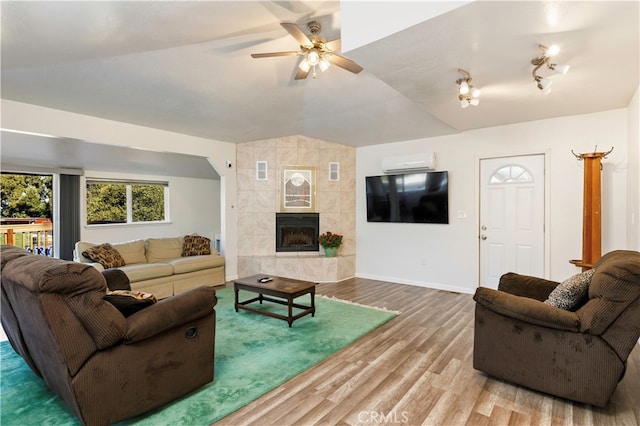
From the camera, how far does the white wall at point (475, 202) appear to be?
12.3 ft

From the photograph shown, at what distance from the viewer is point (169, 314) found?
1.97 m

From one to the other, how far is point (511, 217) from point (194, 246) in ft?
16.1

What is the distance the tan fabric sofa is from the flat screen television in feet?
9.49

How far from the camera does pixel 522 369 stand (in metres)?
2.20

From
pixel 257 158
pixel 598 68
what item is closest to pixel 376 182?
pixel 257 158

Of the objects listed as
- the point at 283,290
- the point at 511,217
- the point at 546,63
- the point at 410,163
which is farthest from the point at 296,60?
the point at 511,217

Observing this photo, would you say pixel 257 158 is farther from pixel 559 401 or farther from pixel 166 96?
pixel 559 401

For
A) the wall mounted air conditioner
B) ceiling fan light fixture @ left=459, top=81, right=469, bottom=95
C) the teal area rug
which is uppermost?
ceiling fan light fixture @ left=459, top=81, right=469, bottom=95

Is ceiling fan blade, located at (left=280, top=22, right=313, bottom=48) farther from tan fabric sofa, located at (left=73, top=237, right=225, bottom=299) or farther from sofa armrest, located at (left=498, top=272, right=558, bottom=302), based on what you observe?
tan fabric sofa, located at (left=73, top=237, right=225, bottom=299)

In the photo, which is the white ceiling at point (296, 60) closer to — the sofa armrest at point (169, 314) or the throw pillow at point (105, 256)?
the throw pillow at point (105, 256)

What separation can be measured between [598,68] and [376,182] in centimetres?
347

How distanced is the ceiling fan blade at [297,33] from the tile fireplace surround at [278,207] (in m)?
3.28

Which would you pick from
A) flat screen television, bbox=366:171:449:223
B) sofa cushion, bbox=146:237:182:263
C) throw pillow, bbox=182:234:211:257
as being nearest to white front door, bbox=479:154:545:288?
flat screen television, bbox=366:171:449:223

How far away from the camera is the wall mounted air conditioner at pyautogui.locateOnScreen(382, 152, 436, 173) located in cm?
507
